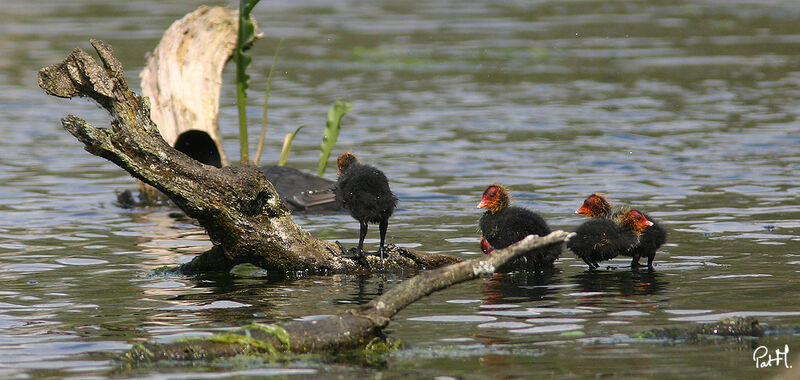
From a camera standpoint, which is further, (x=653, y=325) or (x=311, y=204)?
(x=311, y=204)

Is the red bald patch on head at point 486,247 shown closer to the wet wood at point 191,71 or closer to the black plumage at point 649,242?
the black plumage at point 649,242

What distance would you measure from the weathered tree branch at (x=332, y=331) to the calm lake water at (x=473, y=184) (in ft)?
0.43

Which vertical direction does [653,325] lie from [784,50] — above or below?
below

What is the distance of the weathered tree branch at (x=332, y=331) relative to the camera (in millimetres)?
6559

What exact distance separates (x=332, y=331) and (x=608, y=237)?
10.9ft

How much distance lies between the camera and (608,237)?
923cm

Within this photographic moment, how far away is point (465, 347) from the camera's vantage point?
22.5ft

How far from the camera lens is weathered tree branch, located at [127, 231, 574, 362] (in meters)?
6.56

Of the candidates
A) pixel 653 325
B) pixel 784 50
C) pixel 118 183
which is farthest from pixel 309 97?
pixel 653 325

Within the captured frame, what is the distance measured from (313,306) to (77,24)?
978 inches

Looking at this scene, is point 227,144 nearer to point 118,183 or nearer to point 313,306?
point 118,183

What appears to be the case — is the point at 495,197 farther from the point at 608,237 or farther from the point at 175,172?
the point at 175,172
